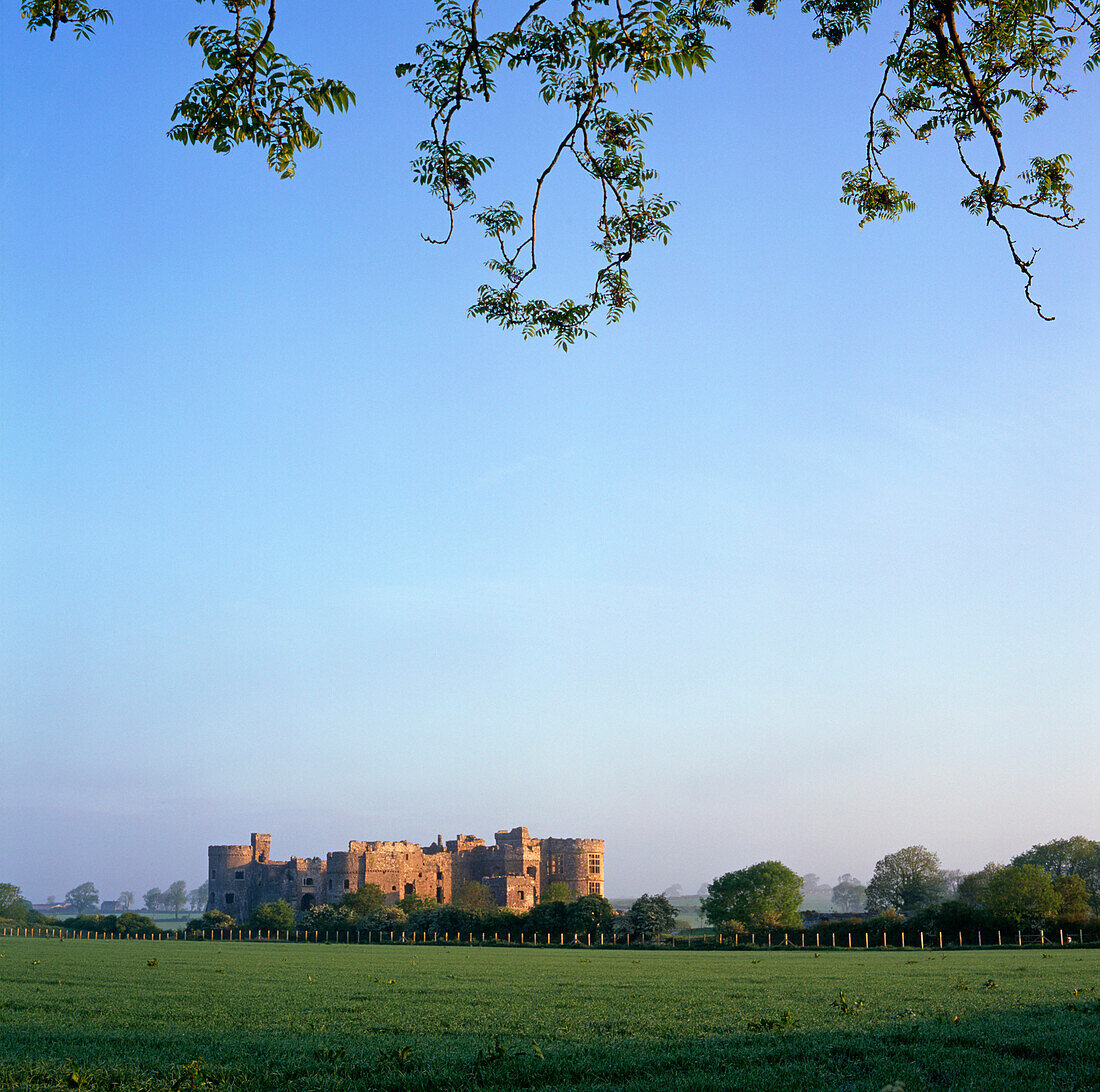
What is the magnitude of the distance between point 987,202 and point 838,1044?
8764mm

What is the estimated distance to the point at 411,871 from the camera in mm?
97125

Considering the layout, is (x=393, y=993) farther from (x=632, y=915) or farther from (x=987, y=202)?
(x=632, y=915)

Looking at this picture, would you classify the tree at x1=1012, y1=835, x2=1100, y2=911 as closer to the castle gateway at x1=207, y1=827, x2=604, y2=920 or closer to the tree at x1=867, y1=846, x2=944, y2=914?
the tree at x1=867, y1=846, x2=944, y2=914

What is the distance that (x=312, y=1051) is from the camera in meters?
11.0

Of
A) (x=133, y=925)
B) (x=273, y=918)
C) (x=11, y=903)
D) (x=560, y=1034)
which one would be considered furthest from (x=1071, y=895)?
(x=11, y=903)

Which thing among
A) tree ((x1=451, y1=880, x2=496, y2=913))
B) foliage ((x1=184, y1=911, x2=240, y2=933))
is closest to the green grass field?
foliage ((x1=184, y1=911, x2=240, y2=933))

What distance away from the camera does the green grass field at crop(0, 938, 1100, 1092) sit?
9.30 metres

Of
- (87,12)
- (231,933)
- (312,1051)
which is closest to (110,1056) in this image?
(312,1051)

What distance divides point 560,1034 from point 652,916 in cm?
5008

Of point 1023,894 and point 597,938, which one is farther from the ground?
point 1023,894

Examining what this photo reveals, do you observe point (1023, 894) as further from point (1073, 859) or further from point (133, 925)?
point (133, 925)

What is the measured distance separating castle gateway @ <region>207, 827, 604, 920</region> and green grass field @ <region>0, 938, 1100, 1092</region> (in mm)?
74353

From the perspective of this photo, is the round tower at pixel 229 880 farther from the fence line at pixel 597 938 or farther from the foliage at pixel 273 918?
the foliage at pixel 273 918

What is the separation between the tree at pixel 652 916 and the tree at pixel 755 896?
10.9 metres
